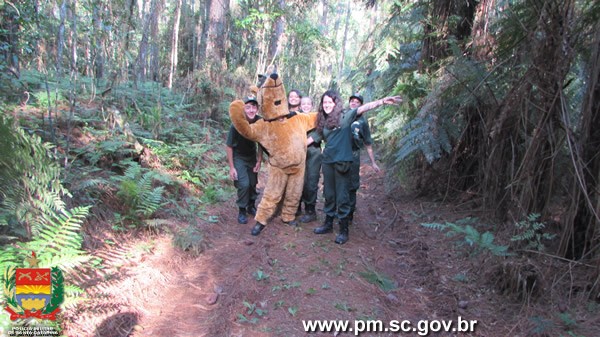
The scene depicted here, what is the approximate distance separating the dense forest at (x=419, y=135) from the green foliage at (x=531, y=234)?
0.02 m

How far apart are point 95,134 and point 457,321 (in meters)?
6.29

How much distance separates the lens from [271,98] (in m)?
4.93

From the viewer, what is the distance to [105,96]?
25.0 ft

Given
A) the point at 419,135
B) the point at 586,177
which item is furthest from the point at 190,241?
the point at 586,177

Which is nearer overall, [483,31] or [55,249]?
[55,249]

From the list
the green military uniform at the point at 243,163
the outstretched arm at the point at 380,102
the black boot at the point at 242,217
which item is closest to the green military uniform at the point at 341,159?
the outstretched arm at the point at 380,102

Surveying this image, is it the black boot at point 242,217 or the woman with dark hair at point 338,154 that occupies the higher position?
the woman with dark hair at point 338,154

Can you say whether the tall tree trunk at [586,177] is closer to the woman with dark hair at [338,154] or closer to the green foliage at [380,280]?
the green foliage at [380,280]

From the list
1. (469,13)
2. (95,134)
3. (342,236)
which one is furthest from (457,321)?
(95,134)

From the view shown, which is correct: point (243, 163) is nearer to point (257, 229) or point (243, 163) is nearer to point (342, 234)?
point (257, 229)

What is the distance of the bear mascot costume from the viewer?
193 inches

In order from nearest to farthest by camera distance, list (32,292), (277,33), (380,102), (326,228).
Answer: (32,292) < (380,102) < (326,228) < (277,33)

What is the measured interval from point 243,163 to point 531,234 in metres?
3.89

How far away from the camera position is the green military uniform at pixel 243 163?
212 inches
